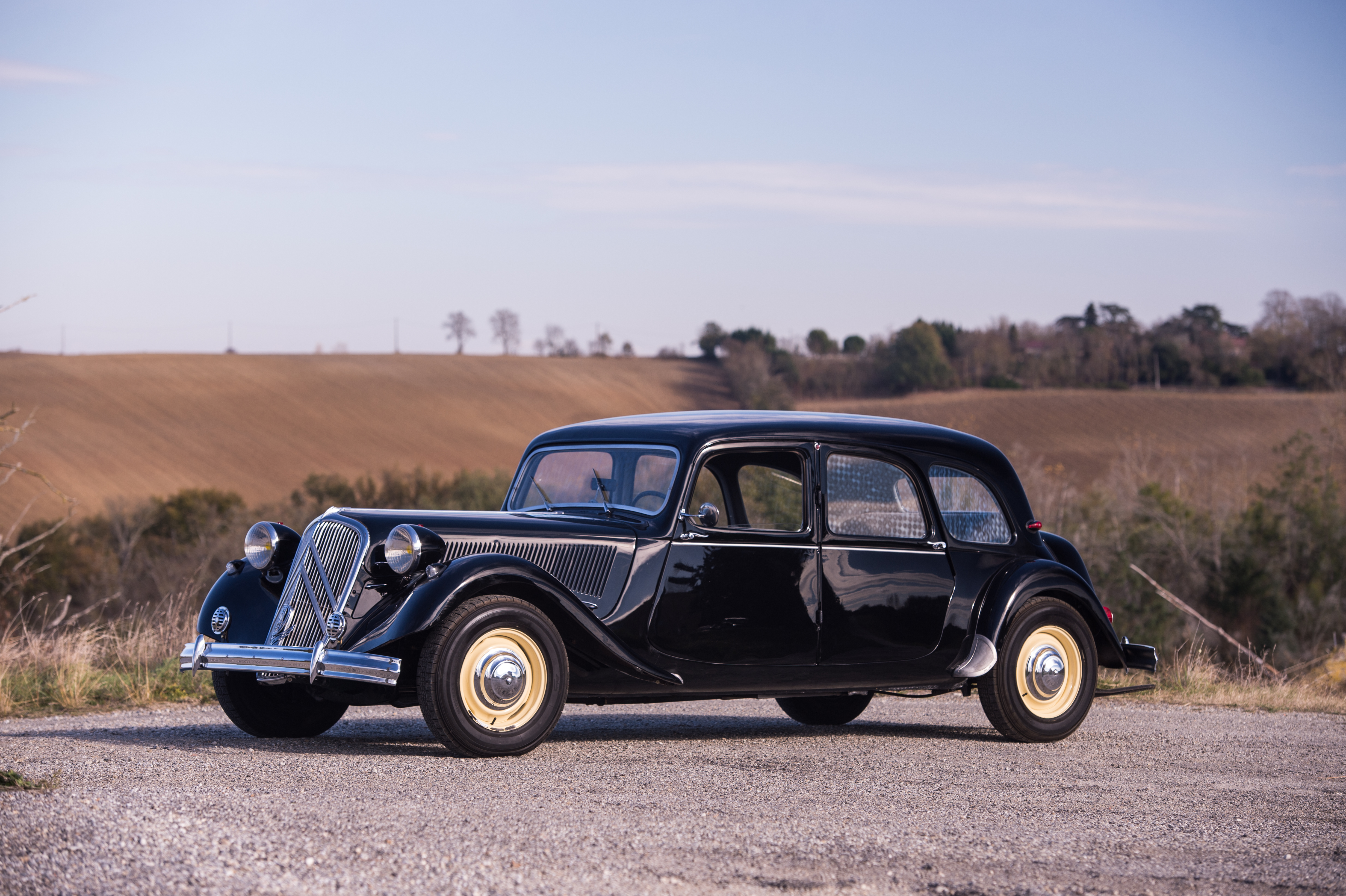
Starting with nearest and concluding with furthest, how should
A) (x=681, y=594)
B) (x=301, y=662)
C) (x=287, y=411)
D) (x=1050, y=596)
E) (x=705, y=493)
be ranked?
(x=301, y=662) → (x=681, y=594) → (x=705, y=493) → (x=1050, y=596) → (x=287, y=411)

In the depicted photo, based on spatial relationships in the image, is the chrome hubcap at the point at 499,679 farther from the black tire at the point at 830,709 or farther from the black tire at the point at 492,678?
the black tire at the point at 830,709

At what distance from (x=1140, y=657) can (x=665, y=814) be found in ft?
14.4

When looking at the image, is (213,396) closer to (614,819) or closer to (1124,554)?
(1124,554)

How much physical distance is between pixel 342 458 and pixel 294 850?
194 ft

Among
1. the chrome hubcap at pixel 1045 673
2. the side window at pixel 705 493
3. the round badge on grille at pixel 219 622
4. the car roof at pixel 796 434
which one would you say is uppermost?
the car roof at pixel 796 434

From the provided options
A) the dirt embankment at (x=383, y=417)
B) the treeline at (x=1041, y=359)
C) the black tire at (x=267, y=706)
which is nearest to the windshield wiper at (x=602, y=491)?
the black tire at (x=267, y=706)

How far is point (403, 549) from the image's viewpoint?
6.29 metres

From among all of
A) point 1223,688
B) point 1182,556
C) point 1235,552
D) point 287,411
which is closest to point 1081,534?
point 1182,556

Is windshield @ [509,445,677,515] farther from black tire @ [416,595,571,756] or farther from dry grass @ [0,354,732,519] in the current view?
dry grass @ [0,354,732,519]

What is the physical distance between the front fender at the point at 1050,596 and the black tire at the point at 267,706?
12.4 ft

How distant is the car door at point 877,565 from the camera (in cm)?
732

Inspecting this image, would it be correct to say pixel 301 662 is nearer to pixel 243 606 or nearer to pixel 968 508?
pixel 243 606

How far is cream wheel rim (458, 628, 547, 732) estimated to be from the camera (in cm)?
615

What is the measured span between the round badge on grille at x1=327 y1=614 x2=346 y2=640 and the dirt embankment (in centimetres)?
4249
